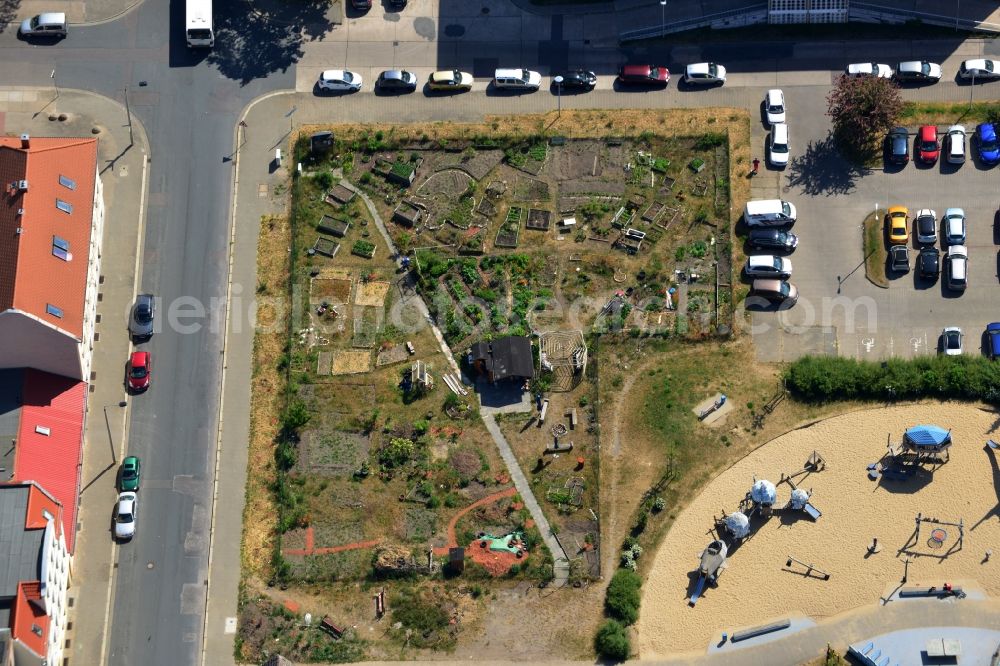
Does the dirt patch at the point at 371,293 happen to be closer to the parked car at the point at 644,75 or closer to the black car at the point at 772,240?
the parked car at the point at 644,75

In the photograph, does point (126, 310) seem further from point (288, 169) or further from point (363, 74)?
point (363, 74)

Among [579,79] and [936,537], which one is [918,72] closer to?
[579,79]

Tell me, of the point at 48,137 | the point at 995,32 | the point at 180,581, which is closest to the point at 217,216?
the point at 48,137

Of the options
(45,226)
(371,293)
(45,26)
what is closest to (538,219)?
(371,293)

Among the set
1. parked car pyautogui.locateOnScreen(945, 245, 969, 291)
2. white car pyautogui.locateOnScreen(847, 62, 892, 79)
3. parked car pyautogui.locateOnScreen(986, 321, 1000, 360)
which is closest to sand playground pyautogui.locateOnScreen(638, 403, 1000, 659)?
parked car pyautogui.locateOnScreen(986, 321, 1000, 360)

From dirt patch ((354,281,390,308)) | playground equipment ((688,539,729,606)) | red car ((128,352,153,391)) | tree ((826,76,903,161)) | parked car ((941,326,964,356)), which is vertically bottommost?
playground equipment ((688,539,729,606))

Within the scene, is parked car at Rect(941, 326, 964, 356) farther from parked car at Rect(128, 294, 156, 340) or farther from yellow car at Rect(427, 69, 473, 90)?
parked car at Rect(128, 294, 156, 340)

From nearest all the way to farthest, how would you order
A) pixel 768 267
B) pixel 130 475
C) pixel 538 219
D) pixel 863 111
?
pixel 130 475
pixel 768 267
pixel 863 111
pixel 538 219
